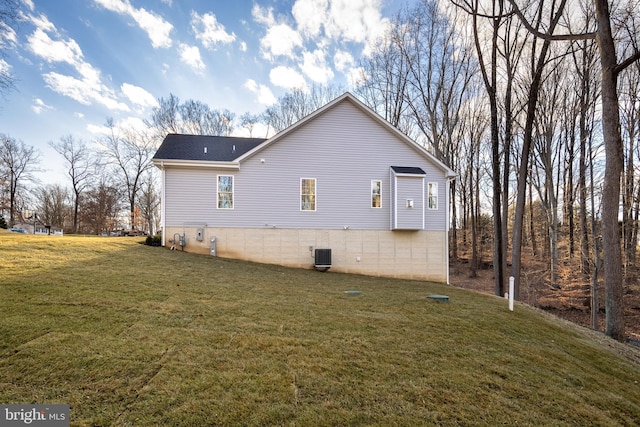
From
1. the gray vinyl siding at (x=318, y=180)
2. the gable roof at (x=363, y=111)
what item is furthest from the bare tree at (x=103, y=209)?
the gable roof at (x=363, y=111)

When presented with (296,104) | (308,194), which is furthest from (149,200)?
(308,194)

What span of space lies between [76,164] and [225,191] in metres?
32.9

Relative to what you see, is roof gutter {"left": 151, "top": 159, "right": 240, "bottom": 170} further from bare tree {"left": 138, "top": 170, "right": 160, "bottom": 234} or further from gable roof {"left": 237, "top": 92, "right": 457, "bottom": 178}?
bare tree {"left": 138, "top": 170, "right": 160, "bottom": 234}

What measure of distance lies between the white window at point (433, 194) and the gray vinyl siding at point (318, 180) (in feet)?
0.66

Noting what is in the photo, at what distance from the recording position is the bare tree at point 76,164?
105ft

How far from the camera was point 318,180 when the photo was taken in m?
12.2

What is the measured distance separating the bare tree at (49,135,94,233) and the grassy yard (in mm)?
33294

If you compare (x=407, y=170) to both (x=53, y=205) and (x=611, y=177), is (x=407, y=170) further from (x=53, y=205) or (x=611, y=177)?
(x=53, y=205)

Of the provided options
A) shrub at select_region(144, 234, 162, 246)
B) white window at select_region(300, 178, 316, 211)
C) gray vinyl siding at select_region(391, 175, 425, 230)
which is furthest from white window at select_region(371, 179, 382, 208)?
shrub at select_region(144, 234, 162, 246)

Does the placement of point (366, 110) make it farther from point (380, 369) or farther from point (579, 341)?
point (380, 369)

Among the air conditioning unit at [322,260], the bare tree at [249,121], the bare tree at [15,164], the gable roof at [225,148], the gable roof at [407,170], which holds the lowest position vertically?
the air conditioning unit at [322,260]

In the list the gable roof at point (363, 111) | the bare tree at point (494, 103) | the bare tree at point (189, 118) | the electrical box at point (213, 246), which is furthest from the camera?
the bare tree at point (189, 118)

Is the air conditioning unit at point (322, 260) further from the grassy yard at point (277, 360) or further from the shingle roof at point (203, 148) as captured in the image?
the shingle roof at point (203, 148)

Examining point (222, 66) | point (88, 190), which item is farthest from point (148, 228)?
point (222, 66)
